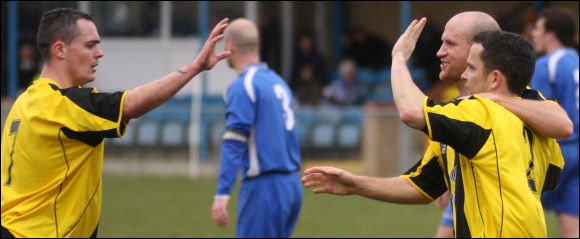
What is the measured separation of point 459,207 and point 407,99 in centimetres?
55

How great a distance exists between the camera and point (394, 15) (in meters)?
17.4

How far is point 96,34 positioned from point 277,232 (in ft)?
7.83

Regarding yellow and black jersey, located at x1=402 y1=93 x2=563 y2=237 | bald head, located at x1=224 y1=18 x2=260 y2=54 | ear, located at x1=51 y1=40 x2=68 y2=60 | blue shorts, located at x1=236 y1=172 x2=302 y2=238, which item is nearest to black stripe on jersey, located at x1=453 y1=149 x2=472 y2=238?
yellow and black jersey, located at x1=402 y1=93 x2=563 y2=237

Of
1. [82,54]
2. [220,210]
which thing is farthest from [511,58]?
[220,210]

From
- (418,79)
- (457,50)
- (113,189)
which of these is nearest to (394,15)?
(418,79)

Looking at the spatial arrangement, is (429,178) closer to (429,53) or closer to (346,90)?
(346,90)

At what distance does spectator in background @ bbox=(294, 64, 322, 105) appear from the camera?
1510cm

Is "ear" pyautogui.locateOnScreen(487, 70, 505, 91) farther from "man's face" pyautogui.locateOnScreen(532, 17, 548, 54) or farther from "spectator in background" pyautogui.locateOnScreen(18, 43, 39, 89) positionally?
"spectator in background" pyautogui.locateOnScreen(18, 43, 39, 89)

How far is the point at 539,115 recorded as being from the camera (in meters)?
3.34

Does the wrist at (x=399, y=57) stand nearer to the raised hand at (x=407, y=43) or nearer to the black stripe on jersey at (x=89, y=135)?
the raised hand at (x=407, y=43)

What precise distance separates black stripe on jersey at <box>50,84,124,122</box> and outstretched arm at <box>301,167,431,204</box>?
2.92 feet

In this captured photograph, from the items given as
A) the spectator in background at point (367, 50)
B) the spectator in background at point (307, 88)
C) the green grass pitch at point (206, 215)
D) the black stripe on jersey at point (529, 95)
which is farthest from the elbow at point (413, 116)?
the spectator in background at point (367, 50)

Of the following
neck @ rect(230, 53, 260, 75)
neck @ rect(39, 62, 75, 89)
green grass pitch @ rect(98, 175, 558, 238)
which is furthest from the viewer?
green grass pitch @ rect(98, 175, 558, 238)

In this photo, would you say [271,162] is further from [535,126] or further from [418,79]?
[418,79]
